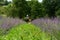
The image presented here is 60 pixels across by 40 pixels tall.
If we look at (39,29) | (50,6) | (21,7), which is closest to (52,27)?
(39,29)

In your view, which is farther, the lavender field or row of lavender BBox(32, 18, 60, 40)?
row of lavender BBox(32, 18, 60, 40)

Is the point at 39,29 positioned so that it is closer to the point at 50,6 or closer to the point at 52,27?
the point at 52,27

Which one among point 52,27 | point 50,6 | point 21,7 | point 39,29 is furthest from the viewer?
point 50,6

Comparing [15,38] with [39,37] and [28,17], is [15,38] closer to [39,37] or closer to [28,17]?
[39,37]

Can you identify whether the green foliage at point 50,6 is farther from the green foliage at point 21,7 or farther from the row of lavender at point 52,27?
the row of lavender at point 52,27

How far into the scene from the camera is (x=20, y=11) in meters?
27.1

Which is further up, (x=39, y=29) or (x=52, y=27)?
(x=39, y=29)

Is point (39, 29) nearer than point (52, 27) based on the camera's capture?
Yes

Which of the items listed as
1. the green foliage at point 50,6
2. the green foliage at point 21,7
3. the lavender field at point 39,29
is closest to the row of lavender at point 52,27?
the lavender field at point 39,29

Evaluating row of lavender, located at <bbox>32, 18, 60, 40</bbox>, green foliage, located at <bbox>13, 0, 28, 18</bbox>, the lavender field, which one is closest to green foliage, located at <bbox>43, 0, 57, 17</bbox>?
green foliage, located at <bbox>13, 0, 28, 18</bbox>

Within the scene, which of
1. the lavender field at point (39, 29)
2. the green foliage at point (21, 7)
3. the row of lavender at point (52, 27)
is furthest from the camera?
the green foliage at point (21, 7)

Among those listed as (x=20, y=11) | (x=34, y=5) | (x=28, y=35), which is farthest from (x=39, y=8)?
(x=28, y=35)

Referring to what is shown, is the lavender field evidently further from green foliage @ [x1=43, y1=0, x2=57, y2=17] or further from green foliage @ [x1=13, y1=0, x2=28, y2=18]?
green foliage @ [x1=43, y1=0, x2=57, y2=17]

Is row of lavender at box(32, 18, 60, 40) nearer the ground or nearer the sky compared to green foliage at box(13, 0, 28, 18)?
nearer the sky
